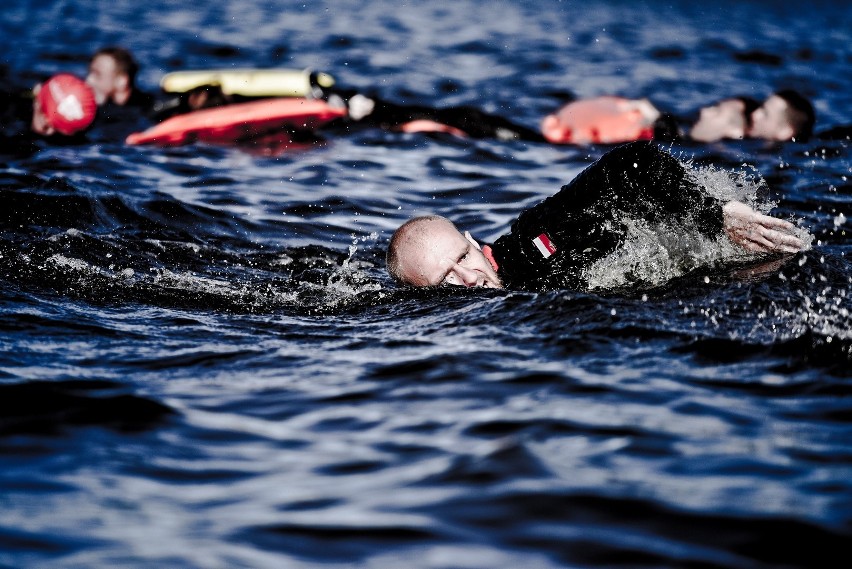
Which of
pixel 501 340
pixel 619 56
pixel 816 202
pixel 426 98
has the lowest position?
pixel 501 340

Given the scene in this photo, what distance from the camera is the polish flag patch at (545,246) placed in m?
6.41

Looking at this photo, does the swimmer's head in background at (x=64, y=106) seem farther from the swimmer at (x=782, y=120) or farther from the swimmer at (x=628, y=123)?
the swimmer at (x=782, y=120)

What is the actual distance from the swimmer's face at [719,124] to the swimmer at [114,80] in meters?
6.78

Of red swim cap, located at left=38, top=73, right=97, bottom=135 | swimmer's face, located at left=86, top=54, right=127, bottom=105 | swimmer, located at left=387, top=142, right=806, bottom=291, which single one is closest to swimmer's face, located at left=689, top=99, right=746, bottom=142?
swimmer, located at left=387, top=142, right=806, bottom=291

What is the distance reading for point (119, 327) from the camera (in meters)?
5.60

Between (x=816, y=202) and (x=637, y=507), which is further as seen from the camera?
(x=816, y=202)

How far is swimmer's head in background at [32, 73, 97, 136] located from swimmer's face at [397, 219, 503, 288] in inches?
241

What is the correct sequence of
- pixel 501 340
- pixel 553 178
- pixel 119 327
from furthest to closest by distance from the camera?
pixel 553 178 < pixel 119 327 < pixel 501 340

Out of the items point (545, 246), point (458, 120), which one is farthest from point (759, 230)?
point (458, 120)

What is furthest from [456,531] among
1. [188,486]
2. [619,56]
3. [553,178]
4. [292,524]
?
[619,56]

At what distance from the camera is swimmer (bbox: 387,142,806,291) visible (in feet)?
20.4

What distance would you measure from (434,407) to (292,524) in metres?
1.12

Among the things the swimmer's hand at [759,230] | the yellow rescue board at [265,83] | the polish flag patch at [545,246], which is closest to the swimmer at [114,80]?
the yellow rescue board at [265,83]

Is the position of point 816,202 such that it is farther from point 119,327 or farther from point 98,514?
point 98,514
